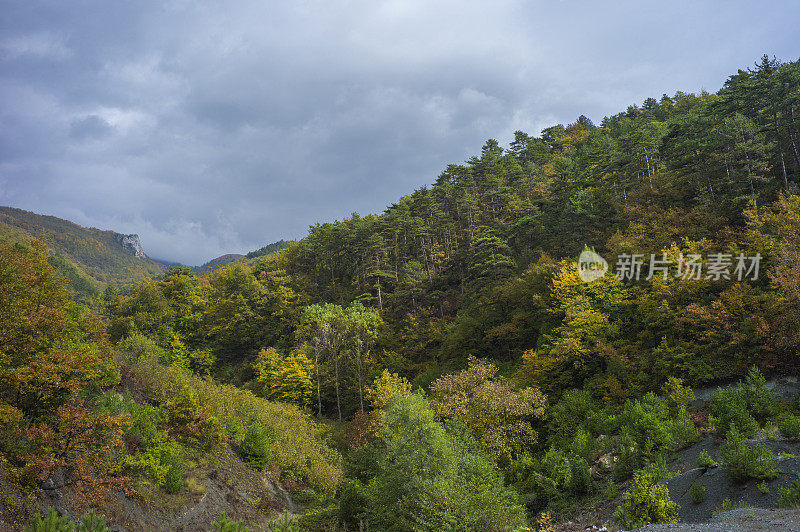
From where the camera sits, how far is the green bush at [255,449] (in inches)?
773

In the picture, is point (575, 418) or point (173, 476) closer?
point (173, 476)

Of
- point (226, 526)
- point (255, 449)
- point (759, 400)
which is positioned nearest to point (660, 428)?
point (759, 400)

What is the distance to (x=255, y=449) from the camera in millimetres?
19734

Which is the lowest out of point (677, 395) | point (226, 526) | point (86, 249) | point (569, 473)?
point (569, 473)

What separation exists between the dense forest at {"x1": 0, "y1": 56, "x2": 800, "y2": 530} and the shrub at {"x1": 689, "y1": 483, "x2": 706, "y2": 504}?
127 centimetres

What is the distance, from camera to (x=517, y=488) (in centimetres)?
1503

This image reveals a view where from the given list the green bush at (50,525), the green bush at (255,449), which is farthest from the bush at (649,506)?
the green bush at (255,449)

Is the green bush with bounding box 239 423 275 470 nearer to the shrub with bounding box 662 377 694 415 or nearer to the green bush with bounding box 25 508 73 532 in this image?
the green bush with bounding box 25 508 73 532

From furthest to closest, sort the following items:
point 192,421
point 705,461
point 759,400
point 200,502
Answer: point 192,421 < point 200,502 < point 759,400 < point 705,461

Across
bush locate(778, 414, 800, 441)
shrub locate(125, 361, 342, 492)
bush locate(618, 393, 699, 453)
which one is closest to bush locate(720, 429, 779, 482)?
bush locate(778, 414, 800, 441)

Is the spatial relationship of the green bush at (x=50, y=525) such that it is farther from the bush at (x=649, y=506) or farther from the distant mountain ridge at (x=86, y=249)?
the distant mountain ridge at (x=86, y=249)

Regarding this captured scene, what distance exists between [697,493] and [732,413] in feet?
14.1

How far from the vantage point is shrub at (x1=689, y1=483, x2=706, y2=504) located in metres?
10.1

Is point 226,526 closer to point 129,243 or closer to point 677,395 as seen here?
point 677,395
